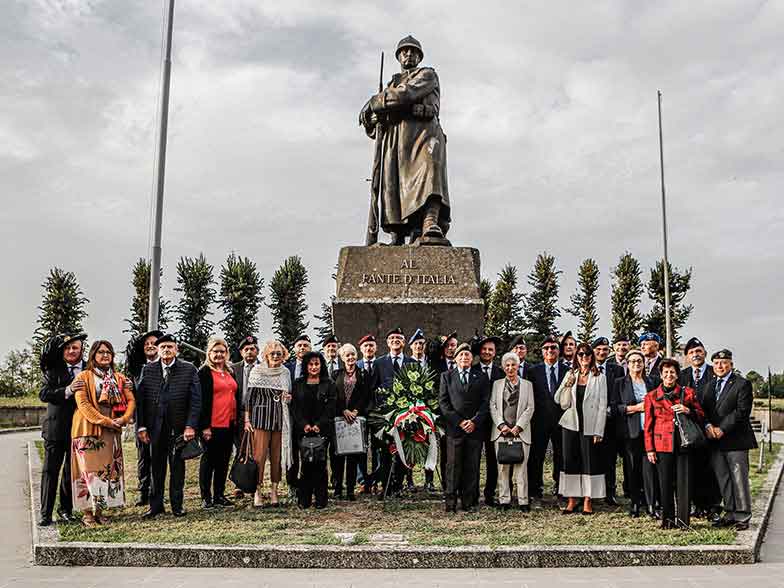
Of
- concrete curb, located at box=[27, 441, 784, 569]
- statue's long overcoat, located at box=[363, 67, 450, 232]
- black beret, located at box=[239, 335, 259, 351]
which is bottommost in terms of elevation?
concrete curb, located at box=[27, 441, 784, 569]

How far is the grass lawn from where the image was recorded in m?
5.81

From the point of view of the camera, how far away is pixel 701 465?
7.07 meters

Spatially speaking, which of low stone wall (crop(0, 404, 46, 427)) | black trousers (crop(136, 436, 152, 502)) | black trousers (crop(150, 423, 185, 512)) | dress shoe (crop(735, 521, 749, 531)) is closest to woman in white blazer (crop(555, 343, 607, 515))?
dress shoe (crop(735, 521, 749, 531))

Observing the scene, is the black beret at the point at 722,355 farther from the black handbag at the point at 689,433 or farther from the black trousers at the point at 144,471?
the black trousers at the point at 144,471

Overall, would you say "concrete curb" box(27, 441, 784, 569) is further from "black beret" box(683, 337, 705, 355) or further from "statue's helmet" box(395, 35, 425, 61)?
"statue's helmet" box(395, 35, 425, 61)

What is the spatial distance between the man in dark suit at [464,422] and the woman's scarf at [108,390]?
114 inches

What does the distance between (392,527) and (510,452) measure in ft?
4.61

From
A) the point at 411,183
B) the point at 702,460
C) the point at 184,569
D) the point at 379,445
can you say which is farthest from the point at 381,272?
the point at 184,569

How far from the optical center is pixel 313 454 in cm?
701

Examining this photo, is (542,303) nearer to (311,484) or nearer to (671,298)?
(671,298)

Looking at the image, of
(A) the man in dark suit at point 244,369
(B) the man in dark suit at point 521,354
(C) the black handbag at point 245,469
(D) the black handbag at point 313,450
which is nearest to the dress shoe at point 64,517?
(C) the black handbag at point 245,469

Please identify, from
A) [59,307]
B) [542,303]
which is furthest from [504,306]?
[59,307]

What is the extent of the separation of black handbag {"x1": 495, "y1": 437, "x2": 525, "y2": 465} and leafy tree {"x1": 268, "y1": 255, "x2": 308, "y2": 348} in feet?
99.1

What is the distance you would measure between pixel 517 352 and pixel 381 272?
8.75ft
